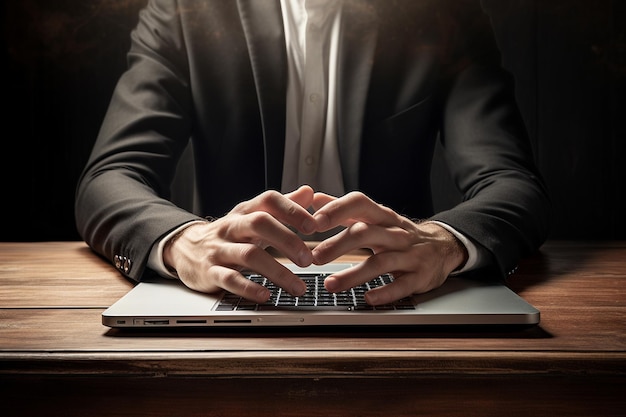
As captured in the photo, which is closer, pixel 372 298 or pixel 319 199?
pixel 372 298

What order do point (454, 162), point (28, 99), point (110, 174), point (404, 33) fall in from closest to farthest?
point (110, 174)
point (454, 162)
point (404, 33)
point (28, 99)

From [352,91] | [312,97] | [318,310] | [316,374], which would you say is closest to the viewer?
[316,374]

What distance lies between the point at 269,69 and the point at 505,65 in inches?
27.5

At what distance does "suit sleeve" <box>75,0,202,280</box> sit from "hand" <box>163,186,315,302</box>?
0.12m

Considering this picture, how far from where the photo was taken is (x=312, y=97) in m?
1.75

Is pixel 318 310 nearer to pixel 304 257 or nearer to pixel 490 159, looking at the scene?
pixel 304 257

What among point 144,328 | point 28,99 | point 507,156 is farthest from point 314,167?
point 144,328

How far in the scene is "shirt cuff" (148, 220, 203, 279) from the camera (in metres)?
0.90

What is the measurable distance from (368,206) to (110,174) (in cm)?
67

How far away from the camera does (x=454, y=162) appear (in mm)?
1548

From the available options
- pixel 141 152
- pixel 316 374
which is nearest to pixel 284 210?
pixel 316 374

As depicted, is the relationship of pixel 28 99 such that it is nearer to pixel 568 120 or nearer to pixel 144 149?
pixel 144 149

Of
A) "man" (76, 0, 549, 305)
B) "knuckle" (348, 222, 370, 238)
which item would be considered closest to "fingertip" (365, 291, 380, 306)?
"knuckle" (348, 222, 370, 238)

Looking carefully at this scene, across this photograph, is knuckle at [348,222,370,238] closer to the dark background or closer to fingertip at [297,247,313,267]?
fingertip at [297,247,313,267]
